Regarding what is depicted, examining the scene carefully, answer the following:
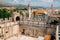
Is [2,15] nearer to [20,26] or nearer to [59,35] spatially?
[20,26]

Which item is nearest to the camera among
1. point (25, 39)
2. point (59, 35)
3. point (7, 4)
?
point (59, 35)

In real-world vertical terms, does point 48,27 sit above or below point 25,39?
above

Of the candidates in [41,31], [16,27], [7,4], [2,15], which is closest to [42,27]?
[41,31]

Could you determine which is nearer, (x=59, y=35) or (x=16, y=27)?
(x=59, y=35)

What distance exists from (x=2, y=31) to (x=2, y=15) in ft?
21.6

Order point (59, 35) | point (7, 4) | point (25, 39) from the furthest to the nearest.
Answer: point (7, 4) → point (25, 39) → point (59, 35)

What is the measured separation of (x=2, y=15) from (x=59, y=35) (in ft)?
28.7

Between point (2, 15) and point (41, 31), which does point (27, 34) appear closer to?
point (41, 31)

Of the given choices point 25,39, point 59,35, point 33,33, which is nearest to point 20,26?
point 33,33

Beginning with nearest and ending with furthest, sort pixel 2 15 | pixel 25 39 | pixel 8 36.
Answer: pixel 25 39 → pixel 8 36 → pixel 2 15

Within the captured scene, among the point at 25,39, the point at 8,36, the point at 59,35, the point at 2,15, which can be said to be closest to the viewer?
the point at 59,35

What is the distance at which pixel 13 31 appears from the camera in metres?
5.82

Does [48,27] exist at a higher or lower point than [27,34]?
higher

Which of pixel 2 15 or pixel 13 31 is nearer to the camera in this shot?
pixel 13 31
